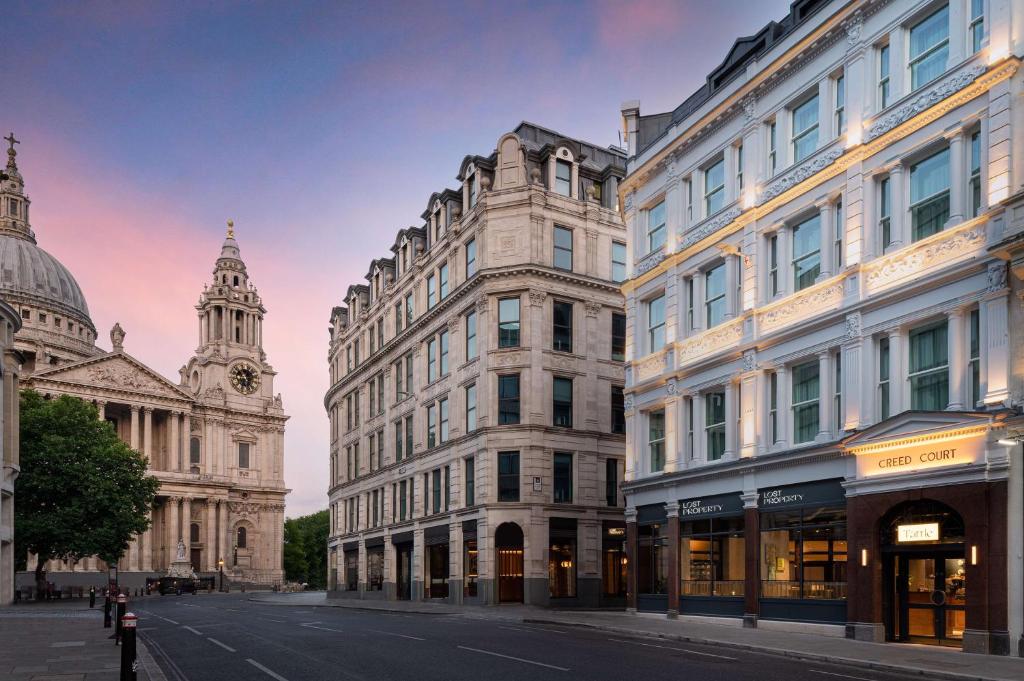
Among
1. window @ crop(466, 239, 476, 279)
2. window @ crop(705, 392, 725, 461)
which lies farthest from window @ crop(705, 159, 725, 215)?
window @ crop(466, 239, 476, 279)

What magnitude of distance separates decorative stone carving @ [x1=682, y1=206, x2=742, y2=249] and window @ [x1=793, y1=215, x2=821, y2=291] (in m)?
2.79

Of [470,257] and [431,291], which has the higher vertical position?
[470,257]

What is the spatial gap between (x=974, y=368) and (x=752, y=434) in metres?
8.18

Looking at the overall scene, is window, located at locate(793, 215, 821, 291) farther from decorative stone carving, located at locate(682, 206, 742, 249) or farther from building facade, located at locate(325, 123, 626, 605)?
building facade, located at locate(325, 123, 626, 605)

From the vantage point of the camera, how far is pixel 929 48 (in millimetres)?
22562

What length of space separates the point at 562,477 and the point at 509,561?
4.74 meters

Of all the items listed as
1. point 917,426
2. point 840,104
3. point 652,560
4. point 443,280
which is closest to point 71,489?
point 443,280

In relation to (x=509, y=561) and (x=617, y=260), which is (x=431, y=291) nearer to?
(x=617, y=260)

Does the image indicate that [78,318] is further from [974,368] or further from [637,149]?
[974,368]

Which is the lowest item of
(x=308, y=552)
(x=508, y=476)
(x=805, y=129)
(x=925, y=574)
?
(x=308, y=552)

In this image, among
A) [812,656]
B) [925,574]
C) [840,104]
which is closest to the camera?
[812,656]

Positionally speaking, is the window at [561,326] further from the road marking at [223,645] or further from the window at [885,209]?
the road marking at [223,645]

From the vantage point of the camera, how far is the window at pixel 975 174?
68.0 feet

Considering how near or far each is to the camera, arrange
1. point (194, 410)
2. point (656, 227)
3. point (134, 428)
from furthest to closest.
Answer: point (194, 410)
point (134, 428)
point (656, 227)
